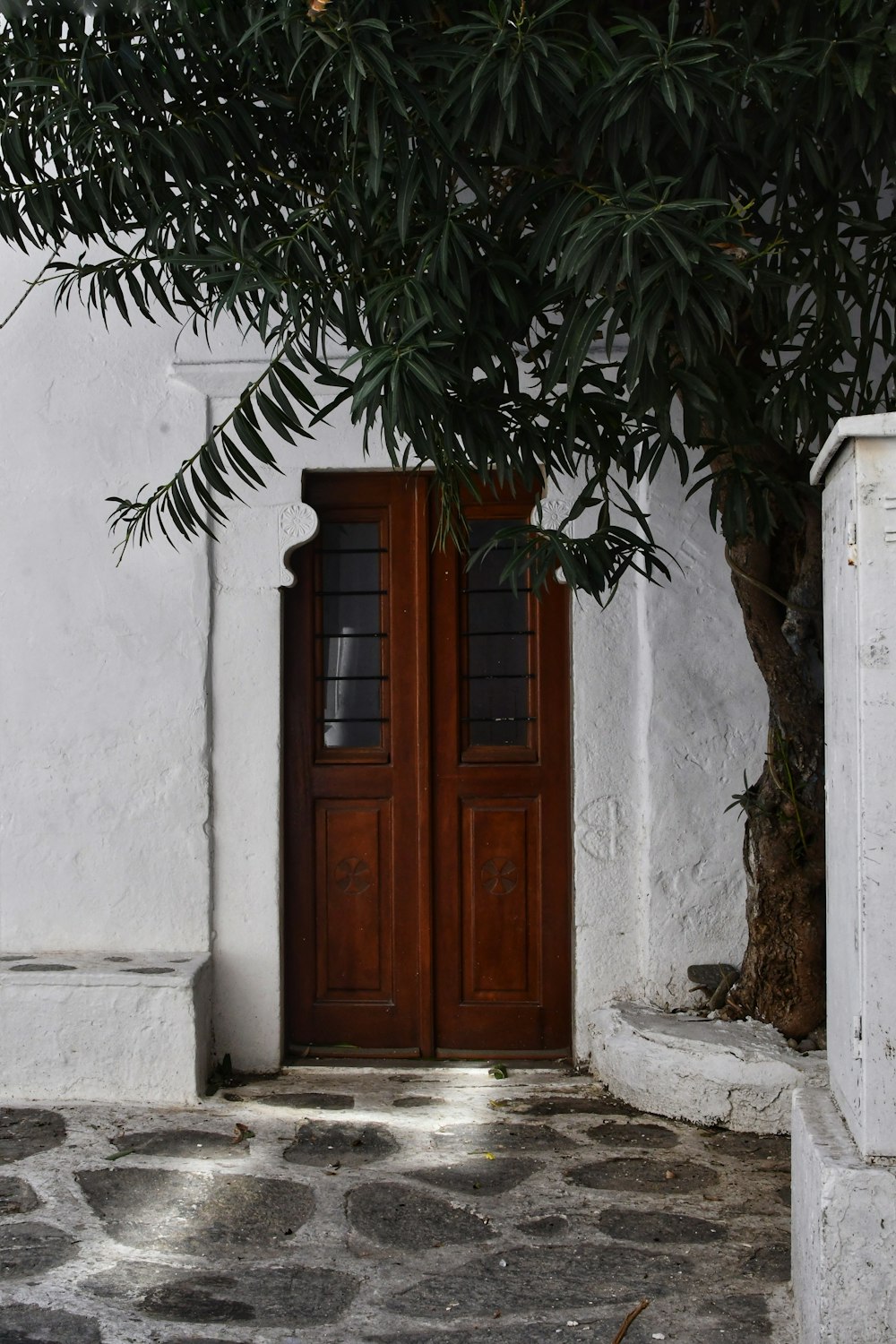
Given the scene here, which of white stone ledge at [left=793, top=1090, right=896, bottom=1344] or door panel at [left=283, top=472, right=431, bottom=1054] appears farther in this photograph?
door panel at [left=283, top=472, right=431, bottom=1054]

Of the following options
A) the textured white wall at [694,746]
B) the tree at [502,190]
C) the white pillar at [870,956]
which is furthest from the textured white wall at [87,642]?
the white pillar at [870,956]

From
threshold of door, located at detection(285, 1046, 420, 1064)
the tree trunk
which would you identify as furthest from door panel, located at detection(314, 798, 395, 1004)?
the tree trunk

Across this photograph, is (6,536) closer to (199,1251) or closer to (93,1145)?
(93,1145)

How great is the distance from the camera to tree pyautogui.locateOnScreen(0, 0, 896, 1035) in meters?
2.50

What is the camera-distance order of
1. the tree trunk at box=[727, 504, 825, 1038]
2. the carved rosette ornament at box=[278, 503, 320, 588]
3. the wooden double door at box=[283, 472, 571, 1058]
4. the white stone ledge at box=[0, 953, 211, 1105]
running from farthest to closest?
the wooden double door at box=[283, 472, 571, 1058]
the carved rosette ornament at box=[278, 503, 320, 588]
the white stone ledge at box=[0, 953, 211, 1105]
the tree trunk at box=[727, 504, 825, 1038]

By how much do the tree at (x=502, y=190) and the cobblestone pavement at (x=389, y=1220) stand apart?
1.71 m

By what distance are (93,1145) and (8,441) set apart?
8.10 feet

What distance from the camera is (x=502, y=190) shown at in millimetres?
3418

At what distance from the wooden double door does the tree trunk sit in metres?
0.85

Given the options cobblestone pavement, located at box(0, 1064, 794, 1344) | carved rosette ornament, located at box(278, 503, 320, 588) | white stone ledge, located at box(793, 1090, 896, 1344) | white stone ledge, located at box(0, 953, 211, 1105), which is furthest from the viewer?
carved rosette ornament, located at box(278, 503, 320, 588)

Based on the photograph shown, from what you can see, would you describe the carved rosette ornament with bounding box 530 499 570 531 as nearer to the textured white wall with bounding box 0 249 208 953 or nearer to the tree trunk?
the tree trunk

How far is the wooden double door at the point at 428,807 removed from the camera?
4.72 m

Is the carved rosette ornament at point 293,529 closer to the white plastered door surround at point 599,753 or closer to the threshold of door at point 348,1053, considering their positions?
the white plastered door surround at point 599,753

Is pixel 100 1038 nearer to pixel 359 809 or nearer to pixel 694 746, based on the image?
pixel 359 809
